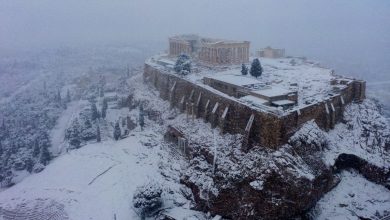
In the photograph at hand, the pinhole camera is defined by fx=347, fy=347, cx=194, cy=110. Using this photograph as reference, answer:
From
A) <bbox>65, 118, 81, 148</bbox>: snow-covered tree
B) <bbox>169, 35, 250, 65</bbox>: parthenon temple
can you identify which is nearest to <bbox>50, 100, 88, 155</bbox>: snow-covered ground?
<bbox>65, 118, 81, 148</bbox>: snow-covered tree

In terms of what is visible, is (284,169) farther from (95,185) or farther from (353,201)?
(95,185)

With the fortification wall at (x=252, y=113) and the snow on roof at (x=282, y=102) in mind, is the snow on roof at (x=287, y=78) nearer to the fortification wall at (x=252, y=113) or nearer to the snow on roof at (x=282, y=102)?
the snow on roof at (x=282, y=102)

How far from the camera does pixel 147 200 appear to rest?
111 ft

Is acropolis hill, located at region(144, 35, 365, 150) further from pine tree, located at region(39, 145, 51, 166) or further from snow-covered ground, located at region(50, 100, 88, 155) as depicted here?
pine tree, located at region(39, 145, 51, 166)

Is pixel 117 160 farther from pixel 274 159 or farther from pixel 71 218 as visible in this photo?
pixel 274 159

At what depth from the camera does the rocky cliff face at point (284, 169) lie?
3056 centimetres

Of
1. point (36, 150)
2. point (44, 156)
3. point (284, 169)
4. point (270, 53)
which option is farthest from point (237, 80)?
point (36, 150)

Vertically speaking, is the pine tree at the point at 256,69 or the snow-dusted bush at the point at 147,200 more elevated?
the pine tree at the point at 256,69

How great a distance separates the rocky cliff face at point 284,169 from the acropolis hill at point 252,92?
1.59 m

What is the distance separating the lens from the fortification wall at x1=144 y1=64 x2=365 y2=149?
3300 cm

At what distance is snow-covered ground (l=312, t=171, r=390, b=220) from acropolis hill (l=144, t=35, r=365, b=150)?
6760mm

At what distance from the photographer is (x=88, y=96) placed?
92.0 meters

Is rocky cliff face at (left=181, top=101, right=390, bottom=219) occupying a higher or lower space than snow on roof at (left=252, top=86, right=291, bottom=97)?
lower

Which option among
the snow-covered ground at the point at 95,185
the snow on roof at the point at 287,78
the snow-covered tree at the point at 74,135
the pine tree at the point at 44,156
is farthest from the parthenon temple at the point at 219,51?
the pine tree at the point at 44,156
